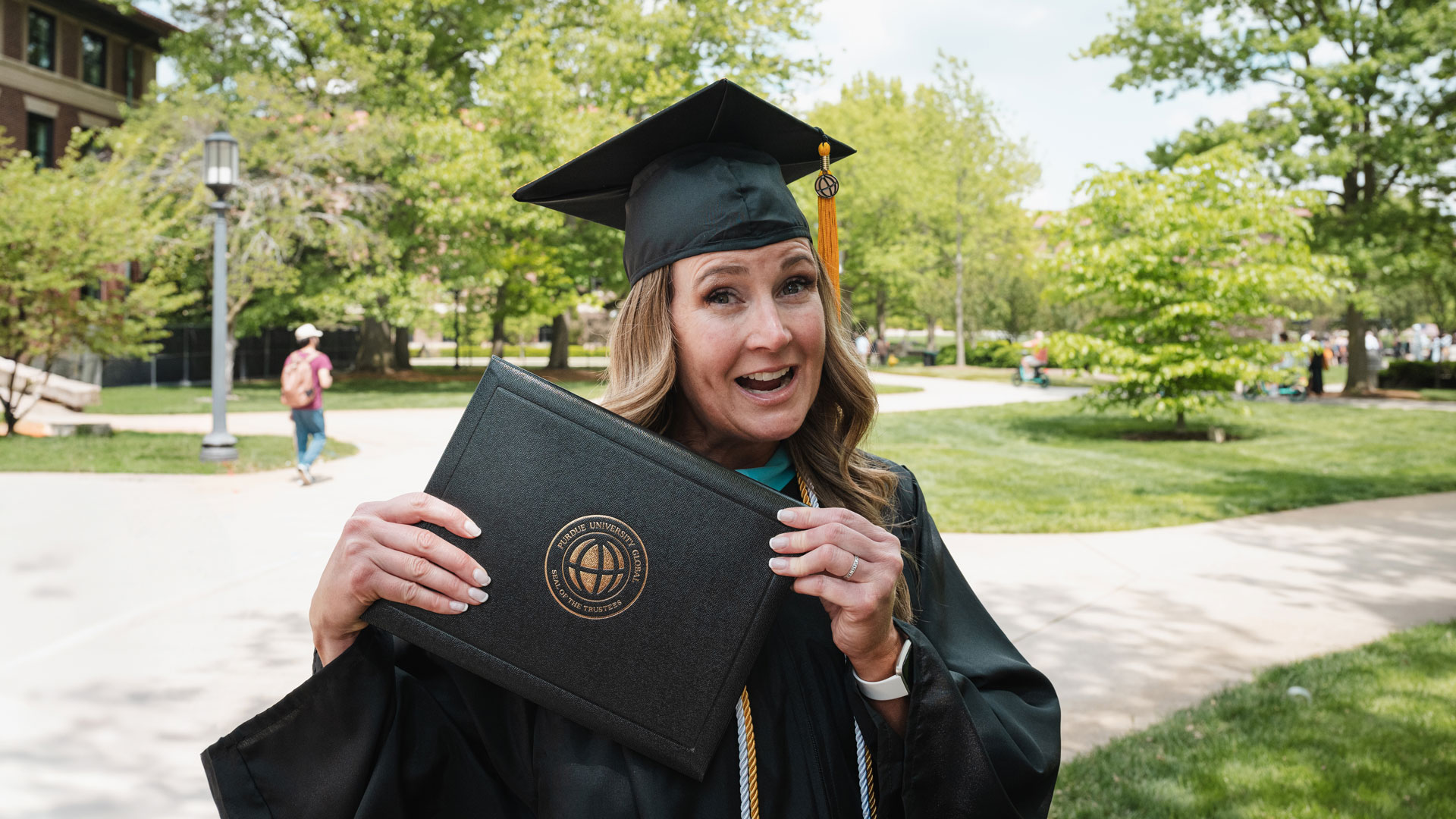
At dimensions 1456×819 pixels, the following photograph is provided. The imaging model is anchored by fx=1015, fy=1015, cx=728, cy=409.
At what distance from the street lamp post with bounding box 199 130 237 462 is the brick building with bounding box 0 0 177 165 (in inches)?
702

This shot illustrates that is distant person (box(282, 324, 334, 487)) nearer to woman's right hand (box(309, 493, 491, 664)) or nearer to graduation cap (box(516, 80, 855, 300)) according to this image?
graduation cap (box(516, 80, 855, 300))

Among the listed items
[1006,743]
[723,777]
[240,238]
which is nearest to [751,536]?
[723,777]

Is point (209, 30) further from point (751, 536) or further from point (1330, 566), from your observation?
point (751, 536)

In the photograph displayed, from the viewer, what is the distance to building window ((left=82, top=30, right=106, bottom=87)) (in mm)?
27578

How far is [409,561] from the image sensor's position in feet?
4.05

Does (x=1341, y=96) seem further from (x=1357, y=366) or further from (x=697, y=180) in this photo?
(x=697, y=180)

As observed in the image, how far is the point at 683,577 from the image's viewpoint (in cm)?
127

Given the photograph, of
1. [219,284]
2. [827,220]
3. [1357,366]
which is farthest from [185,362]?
[1357,366]

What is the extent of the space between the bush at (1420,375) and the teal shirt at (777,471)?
28716mm

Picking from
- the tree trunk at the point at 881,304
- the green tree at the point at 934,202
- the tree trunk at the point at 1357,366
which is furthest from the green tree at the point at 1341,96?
the tree trunk at the point at 881,304

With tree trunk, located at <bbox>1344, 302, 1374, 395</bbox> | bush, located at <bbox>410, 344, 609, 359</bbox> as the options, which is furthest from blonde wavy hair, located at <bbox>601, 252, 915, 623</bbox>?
bush, located at <bbox>410, 344, 609, 359</bbox>

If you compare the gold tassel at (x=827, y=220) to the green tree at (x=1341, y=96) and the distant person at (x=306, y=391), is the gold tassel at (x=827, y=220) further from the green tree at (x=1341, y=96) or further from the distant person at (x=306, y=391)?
the green tree at (x=1341, y=96)

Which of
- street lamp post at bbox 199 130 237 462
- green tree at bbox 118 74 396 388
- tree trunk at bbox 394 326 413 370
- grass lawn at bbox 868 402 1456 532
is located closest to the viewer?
grass lawn at bbox 868 402 1456 532

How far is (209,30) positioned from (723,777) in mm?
27684
